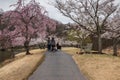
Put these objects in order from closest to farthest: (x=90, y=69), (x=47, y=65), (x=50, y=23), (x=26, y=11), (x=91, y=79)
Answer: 1. (x=91, y=79)
2. (x=90, y=69)
3. (x=47, y=65)
4. (x=26, y=11)
5. (x=50, y=23)

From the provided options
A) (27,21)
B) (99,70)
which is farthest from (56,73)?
(27,21)

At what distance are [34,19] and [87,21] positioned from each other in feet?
22.2

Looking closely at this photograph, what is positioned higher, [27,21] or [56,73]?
[27,21]

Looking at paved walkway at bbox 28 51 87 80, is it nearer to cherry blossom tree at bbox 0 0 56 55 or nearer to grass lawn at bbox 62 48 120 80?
grass lawn at bbox 62 48 120 80

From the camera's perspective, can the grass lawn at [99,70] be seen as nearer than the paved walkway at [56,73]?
No

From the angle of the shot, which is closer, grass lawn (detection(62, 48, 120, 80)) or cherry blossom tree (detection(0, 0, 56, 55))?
grass lawn (detection(62, 48, 120, 80))

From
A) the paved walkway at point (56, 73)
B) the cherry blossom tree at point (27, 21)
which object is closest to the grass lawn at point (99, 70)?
the paved walkway at point (56, 73)

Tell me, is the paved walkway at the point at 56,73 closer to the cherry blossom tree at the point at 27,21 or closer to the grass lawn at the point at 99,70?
the grass lawn at the point at 99,70

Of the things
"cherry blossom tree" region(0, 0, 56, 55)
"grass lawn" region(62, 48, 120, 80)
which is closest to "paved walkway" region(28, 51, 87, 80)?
"grass lawn" region(62, 48, 120, 80)

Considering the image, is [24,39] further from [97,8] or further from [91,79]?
[91,79]

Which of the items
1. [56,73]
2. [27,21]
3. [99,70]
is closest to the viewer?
[56,73]

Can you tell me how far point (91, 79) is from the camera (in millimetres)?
17875

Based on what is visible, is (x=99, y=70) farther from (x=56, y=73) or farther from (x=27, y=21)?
(x=27, y=21)

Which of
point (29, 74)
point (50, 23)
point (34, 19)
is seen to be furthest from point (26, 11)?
point (29, 74)
